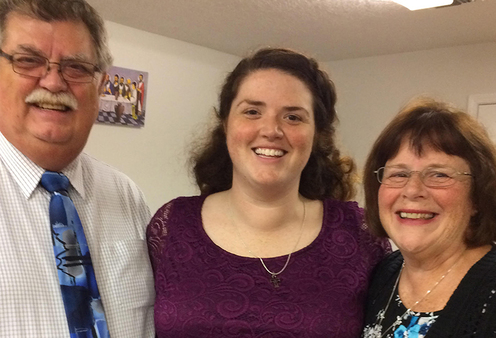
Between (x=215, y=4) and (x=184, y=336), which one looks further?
(x=215, y=4)

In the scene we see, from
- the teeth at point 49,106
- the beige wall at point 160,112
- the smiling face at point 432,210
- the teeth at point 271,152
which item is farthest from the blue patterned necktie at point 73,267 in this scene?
the beige wall at point 160,112

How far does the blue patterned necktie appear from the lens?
126cm

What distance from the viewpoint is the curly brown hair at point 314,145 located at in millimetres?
1708

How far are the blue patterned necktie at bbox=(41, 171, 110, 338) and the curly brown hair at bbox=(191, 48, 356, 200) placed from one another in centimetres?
66

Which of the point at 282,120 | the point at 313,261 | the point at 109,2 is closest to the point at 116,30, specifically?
the point at 109,2

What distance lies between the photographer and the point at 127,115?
410cm

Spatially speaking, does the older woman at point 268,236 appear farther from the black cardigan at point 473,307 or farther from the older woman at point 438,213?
the black cardigan at point 473,307

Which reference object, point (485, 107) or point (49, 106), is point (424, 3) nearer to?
point (485, 107)

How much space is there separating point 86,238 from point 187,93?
3278 mm

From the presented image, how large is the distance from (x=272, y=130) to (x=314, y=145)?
29 cm

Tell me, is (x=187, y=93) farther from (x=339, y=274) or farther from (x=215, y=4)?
(x=339, y=274)

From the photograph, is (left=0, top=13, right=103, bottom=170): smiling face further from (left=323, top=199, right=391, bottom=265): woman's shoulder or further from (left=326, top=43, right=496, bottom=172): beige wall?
(left=326, top=43, right=496, bottom=172): beige wall

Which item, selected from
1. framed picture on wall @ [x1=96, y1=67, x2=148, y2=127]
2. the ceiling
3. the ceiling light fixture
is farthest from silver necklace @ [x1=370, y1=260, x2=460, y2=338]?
framed picture on wall @ [x1=96, y1=67, x2=148, y2=127]

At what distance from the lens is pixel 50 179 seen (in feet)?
4.50
